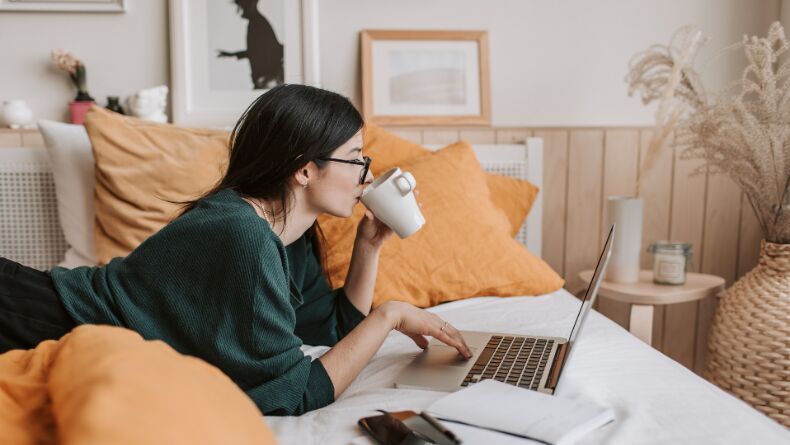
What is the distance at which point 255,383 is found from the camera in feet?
3.26

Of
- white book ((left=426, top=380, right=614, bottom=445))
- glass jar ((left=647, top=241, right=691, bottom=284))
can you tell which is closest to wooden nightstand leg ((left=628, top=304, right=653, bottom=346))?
glass jar ((left=647, top=241, right=691, bottom=284))

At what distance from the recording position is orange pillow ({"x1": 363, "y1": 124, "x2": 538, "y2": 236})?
196 centimetres

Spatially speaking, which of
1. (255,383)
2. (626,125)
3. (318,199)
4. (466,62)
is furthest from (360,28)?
(255,383)

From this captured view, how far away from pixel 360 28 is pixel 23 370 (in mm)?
1672

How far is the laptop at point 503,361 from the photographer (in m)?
1.05

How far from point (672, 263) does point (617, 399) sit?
111cm

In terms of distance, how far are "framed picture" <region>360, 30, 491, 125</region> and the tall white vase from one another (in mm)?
526

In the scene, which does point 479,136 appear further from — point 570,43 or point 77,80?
point 77,80

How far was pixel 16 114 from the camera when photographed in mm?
2105

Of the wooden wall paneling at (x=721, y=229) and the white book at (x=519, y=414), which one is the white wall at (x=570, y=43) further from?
the white book at (x=519, y=414)

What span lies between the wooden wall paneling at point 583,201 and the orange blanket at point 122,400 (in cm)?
181

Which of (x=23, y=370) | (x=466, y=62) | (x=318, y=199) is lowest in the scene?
(x=23, y=370)

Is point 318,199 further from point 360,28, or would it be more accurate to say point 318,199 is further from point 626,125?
point 626,125

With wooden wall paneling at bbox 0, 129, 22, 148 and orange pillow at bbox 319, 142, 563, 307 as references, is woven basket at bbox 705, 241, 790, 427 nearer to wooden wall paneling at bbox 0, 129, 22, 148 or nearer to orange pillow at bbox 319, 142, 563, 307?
orange pillow at bbox 319, 142, 563, 307
